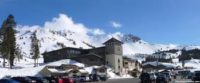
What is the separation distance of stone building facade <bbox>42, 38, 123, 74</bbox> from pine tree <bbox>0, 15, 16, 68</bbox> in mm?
27589

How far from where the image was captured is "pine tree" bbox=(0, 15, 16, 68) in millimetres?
122438

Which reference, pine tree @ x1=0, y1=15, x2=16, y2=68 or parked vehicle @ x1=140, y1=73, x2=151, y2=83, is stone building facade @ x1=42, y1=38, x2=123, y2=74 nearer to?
pine tree @ x1=0, y1=15, x2=16, y2=68

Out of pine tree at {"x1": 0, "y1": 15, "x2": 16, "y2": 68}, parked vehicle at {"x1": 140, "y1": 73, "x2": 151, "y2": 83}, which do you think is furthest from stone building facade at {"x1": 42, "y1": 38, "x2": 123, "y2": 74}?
parked vehicle at {"x1": 140, "y1": 73, "x2": 151, "y2": 83}

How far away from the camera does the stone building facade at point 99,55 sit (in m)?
145

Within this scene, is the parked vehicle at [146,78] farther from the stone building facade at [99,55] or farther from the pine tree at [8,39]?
the stone building facade at [99,55]

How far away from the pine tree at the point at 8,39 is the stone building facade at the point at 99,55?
2759cm

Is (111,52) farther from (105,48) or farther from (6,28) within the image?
(6,28)

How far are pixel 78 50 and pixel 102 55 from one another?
9855 millimetres

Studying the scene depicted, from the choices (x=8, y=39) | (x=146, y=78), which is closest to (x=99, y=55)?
(x=8, y=39)

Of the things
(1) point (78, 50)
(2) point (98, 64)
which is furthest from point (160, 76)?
(1) point (78, 50)

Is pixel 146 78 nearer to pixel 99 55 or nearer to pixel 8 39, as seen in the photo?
pixel 8 39

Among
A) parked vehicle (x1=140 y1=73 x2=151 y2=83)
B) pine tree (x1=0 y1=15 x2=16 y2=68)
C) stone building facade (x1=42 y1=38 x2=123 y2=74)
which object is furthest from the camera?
stone building facade (x1=42 y1=38 x2=123 y2=74)

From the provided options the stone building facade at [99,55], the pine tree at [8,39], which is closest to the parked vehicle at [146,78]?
the pine tree at [8,39]

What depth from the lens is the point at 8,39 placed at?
12306 centimetres
